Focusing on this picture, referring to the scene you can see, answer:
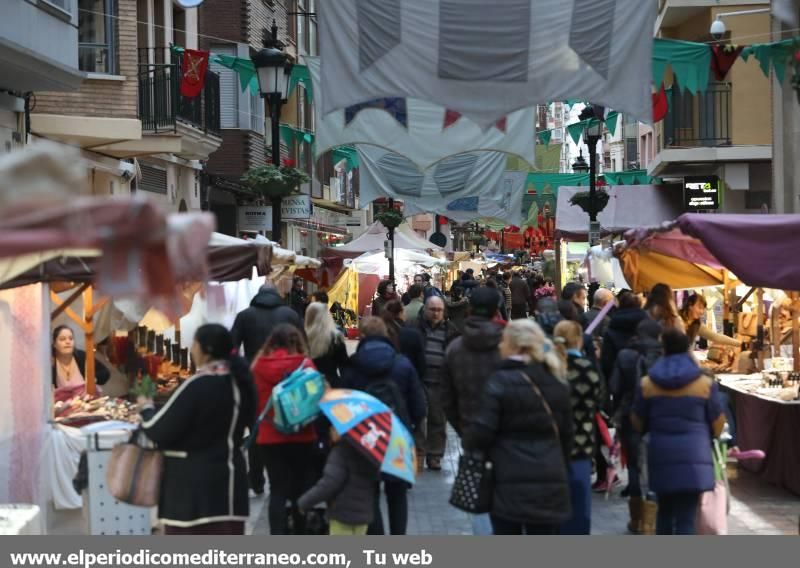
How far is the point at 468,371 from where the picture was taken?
9.75 metres

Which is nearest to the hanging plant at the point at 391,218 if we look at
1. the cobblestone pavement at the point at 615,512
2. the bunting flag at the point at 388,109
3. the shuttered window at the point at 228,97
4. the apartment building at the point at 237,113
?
the apartment building at the point at 237,113

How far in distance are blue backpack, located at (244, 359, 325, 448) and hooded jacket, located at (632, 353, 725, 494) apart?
6.94ft

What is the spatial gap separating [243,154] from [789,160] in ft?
46.2

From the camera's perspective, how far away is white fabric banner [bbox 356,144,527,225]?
69.6ft

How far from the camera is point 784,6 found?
11812 mm

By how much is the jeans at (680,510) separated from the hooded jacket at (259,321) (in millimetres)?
4539

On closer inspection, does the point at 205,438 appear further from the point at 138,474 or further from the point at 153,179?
the point at 153,179

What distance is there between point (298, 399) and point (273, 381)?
111 centimetres

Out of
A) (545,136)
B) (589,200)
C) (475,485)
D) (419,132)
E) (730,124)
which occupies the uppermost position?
(545,136)

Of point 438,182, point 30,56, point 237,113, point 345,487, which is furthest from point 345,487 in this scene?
point 237,113

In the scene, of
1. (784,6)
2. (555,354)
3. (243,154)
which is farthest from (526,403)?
(243,154)

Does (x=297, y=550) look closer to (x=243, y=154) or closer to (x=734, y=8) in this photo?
(x=734, y=8)

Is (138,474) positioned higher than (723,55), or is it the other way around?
(723,55)

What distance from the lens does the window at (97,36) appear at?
22.8 meters
